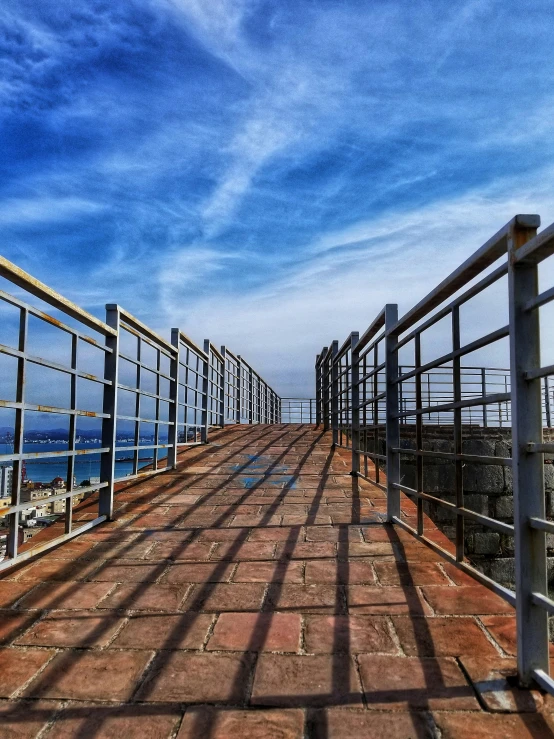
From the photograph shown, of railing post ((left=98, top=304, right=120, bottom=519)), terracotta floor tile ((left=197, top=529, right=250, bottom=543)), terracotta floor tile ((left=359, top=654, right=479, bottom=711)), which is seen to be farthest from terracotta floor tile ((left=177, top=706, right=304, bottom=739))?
railing post ((left=98, top=304, right=120, bottom=519))

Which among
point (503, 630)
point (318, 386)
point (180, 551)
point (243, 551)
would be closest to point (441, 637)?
point (503, 630)

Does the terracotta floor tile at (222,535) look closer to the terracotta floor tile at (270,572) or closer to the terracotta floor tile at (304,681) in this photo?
the terracotta floor tile at (270,572)

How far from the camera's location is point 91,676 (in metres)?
1.67

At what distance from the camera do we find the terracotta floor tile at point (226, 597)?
219cm

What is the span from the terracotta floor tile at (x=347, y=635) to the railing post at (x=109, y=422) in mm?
2078

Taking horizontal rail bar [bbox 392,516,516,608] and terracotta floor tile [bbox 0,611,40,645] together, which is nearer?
horizontal rail bar [bbox 392,516,516,608]

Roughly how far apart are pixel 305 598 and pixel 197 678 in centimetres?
74

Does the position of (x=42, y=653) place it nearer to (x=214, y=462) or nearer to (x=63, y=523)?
(x=63, y=523)

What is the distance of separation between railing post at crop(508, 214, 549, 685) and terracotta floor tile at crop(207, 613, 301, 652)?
762 millimetres

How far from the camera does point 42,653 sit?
1822 mm

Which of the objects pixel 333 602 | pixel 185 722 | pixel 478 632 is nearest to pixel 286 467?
pixel 333 602

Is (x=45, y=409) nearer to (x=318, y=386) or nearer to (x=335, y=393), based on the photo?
(x=335, y=393)

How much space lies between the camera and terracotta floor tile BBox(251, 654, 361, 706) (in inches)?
60.3

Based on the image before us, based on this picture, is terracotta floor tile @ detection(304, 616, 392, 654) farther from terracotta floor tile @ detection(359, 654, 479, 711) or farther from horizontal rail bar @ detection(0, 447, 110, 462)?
horizontal rail bar @ detection(0, 447, 110, 462)
